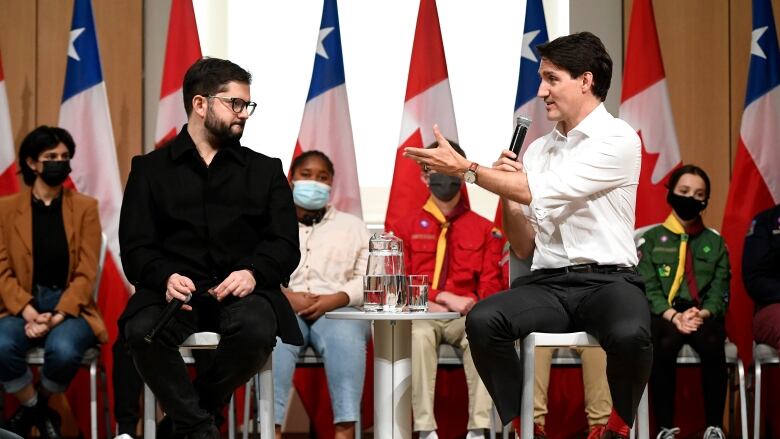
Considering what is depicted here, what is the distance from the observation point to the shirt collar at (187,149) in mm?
3492

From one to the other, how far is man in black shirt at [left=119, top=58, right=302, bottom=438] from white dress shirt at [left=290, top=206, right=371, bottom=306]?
1.48m

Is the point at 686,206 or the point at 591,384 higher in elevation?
the point at 686,206

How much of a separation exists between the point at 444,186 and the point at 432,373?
955 mm

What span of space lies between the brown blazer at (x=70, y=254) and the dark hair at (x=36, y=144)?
0.10 meters

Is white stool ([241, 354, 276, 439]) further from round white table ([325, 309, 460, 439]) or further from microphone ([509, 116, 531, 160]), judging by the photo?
microphone ([509, 116, 531, 160])

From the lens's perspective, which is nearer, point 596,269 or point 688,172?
point 596,269

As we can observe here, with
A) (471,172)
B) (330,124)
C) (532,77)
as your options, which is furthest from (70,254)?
(532,77)

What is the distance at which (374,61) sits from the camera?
241 inches

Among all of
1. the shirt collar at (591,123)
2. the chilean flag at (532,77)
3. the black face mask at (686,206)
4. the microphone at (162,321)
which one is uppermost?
the chilean flag at (532,77)

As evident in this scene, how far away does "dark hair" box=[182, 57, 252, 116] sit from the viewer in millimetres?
3506

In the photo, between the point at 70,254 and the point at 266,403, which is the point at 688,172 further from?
the point at 70,254

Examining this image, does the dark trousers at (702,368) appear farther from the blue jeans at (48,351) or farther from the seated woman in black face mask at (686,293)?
the blue jeans at (48,351)

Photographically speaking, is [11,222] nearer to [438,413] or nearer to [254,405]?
[254,405]

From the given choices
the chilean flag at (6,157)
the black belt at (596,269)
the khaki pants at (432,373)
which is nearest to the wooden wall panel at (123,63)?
the chilean flag at (6,157)
